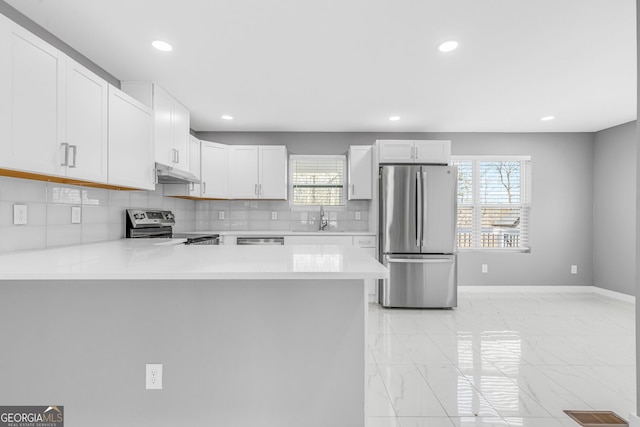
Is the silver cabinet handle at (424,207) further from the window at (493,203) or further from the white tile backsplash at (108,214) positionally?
the window at (493,203)

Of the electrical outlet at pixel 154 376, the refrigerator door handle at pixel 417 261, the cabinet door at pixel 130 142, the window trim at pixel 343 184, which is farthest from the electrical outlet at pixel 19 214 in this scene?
the refrigerator door handle at pixel 417 261

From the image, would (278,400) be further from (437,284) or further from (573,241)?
(573,241)

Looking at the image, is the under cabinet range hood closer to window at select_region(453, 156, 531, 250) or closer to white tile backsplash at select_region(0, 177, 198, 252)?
white tile backsplash at select_region(0, 177, 198, 252)

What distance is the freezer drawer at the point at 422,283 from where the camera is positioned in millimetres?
4129

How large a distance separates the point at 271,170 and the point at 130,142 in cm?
222

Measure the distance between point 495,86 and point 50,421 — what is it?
415 cm

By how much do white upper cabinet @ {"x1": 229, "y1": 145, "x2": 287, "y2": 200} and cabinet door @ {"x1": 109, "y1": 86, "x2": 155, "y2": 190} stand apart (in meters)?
1.73

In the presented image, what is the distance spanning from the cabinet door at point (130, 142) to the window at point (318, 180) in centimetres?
233

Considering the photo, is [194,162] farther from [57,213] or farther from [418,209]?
Result: [418,209]

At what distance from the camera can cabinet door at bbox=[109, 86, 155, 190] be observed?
2379 millimetres

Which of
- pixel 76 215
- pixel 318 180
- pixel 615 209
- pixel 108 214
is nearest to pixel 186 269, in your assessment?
pixel 76 215

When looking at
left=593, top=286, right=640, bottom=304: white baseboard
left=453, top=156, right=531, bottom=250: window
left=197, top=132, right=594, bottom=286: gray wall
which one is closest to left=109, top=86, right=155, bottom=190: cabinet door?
left=197, top=132, right=594, bottom=286: gray wall

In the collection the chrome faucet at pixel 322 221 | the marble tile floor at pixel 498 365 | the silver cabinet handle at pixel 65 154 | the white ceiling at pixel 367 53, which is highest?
the white ceiling at pixel 367 53

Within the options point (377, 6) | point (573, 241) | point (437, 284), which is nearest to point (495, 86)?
point (377, 6)
